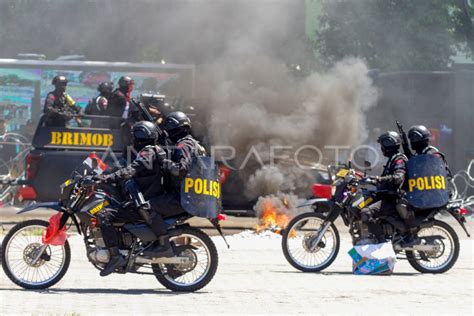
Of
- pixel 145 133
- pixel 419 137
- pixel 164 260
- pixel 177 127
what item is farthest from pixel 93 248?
pixel 419 137

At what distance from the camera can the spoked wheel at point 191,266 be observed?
922cm

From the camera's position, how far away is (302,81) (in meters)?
19.7

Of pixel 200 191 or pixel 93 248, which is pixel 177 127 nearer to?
pixel 200 191

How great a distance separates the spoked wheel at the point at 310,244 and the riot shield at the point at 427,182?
998mm

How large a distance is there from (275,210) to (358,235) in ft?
14.3

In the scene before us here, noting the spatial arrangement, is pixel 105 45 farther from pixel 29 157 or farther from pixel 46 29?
pixel 29 157

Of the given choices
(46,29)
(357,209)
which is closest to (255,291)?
(357,209)

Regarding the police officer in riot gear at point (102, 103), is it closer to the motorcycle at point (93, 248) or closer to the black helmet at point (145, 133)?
the black helmet at point (145, 133)

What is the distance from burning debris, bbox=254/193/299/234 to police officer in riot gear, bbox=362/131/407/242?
13.6 feet

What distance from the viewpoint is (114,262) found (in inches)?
360

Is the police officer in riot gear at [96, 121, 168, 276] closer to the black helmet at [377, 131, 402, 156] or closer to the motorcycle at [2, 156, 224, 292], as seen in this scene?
the motorcycle at [2, 156, 224, 292]

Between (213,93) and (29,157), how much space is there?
4.10m

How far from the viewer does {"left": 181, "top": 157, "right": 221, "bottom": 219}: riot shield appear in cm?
912

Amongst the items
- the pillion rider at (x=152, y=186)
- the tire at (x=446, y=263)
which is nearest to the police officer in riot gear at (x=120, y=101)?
the tire at (x=446, y=263)
